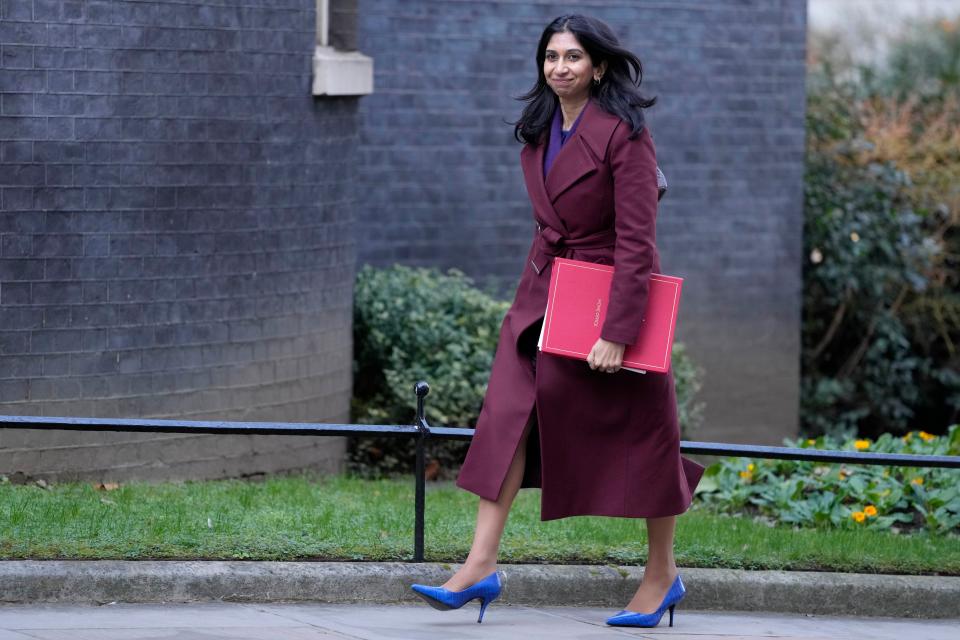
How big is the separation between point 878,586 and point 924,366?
735cm

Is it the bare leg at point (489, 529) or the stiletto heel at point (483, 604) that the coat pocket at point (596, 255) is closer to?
the bare leg at point (489, 529)

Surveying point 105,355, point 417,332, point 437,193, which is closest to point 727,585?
point 105,355

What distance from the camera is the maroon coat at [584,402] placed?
16.7 feet

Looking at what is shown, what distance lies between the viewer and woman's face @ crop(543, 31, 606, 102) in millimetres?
5137

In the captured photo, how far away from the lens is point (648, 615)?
5316 mm

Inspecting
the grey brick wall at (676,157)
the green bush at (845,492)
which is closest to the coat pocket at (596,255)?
the green bush at (845,492)

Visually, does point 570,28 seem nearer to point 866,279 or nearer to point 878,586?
point 878,586

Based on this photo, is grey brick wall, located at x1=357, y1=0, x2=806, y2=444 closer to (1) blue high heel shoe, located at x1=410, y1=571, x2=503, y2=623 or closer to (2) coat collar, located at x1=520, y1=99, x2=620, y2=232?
(2) coat collar, located at x1=520, y1=99, x2=620, y2=232

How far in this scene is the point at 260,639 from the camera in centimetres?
488

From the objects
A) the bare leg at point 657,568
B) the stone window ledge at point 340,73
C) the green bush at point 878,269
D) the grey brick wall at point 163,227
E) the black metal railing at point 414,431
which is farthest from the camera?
the green bush at point 878,269

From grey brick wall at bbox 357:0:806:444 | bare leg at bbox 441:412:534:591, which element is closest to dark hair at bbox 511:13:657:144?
bare leg at bbox 441:412:534:591

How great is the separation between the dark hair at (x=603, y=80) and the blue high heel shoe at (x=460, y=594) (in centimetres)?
146

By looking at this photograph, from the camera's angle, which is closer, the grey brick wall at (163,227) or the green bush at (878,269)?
the grey brick wall at (163,227)

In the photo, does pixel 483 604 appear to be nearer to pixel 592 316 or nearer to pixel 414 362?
pixel 592 316
